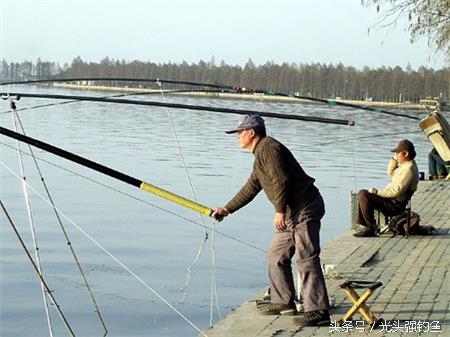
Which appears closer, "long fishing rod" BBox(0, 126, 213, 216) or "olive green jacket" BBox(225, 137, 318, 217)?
"long fishing rod" BBox(0, 126, 213, 216)

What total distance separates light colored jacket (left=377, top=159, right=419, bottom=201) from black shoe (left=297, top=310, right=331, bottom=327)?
4.88 metres

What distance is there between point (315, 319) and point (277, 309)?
477 mm

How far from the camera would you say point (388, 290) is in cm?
952

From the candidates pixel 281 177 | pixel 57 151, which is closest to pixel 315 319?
pixel 281 177

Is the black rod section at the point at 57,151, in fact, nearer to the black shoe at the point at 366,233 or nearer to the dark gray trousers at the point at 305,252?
the dark gray trousers at the point at 305,252

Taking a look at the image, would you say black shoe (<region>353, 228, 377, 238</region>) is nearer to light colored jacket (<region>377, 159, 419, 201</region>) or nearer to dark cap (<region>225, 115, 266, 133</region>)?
light colored jacket (<region>377, 159, 419, 201</region>)

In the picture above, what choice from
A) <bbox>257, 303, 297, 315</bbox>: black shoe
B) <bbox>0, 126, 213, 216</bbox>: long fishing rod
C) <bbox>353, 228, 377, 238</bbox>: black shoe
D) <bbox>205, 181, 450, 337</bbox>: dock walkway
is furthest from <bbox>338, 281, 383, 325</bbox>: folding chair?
<bbox>353, 228, 377, 238</bbox>: black shoe

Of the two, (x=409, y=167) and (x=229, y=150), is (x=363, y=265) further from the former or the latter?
(x=229, y=150)

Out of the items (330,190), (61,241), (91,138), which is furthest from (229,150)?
(61,241)

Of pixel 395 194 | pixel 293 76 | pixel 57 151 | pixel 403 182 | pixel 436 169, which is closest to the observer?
pixel 57 151

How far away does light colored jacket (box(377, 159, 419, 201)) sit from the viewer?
1267 cm

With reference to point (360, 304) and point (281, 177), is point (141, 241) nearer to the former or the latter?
point (360, 304)

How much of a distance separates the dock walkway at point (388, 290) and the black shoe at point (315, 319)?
59 millimetres

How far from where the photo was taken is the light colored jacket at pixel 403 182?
1267 centimetres
